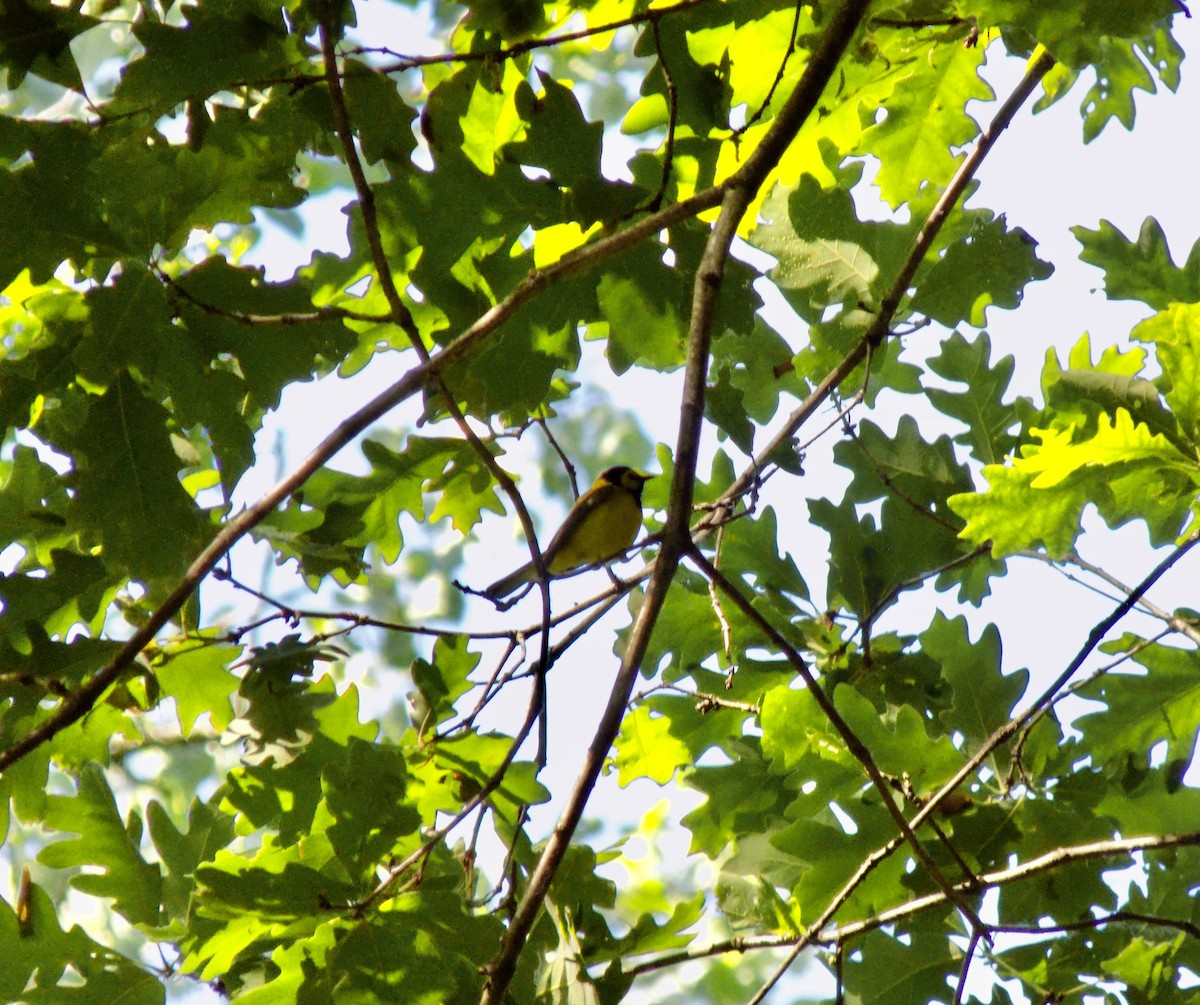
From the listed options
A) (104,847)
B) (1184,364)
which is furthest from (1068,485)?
(104,847)

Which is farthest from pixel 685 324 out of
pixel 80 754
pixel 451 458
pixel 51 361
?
pixel 80 754

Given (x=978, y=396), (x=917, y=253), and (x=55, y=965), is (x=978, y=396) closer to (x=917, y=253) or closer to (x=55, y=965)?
(x=917, y=253)

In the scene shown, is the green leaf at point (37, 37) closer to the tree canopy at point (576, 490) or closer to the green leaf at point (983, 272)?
the tree canopy at point (576, 490)

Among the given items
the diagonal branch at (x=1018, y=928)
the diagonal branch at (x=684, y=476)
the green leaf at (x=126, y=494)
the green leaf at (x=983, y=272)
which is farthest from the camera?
the green leaf at (x=983, y=272)

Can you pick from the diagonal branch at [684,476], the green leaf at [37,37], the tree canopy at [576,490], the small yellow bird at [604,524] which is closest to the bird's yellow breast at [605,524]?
the small yellow bird at [604,524]

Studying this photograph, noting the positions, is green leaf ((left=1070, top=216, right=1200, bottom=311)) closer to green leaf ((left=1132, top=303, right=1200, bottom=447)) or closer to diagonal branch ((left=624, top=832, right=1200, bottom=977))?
green leaf ((left=1132, top=303, right=1200, bottom=447))

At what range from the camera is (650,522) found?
3.88 metres

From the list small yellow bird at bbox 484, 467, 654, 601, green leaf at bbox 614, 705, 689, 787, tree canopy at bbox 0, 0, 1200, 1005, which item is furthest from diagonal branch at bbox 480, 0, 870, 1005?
small yellow bird at bbox 484, 467, 654, 601

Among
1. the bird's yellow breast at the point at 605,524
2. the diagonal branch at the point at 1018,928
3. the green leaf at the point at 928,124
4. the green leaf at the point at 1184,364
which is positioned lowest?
the diagonal branch at the point at 1018,928

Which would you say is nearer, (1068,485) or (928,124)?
(1068,485)

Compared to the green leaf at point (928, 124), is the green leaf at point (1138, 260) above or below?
below

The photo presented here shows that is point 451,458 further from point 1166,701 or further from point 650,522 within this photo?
point 1166,701

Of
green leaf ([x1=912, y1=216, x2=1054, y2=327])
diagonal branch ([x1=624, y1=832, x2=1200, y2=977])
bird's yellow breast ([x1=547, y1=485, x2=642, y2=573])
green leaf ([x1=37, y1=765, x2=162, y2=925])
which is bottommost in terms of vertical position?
diagonal branch ([x1=624, y1=832, x2=1200, y2=977])

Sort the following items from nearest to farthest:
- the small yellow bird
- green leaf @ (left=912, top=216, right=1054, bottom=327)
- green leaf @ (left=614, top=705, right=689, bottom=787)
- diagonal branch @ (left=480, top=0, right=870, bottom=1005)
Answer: diagonal branch @ (left=480, top=0, right=870, bottom=1005) < green leaf @ (left=912, top=216, right=1054, bottom=327) < green leaf @ (left=614, top=705, right=689, bottom=787) < the small yellow bird
